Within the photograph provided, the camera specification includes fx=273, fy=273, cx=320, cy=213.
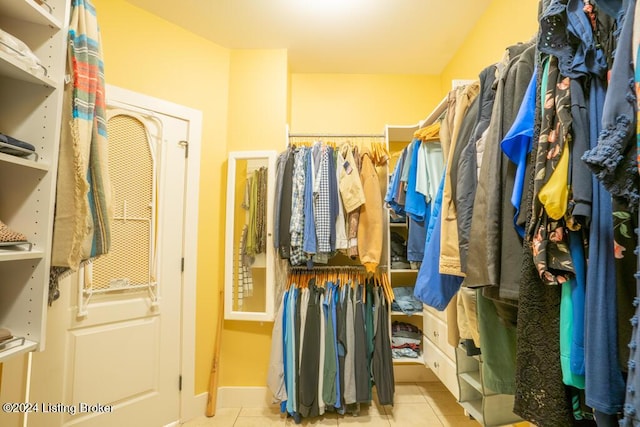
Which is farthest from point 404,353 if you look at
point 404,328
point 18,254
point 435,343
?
point 18,254

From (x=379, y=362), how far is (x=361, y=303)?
41 centimetres

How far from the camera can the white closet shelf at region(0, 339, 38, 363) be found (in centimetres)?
75

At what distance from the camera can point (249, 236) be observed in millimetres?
2066

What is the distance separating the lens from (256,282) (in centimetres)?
209

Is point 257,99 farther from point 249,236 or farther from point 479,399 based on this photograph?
point 479,399

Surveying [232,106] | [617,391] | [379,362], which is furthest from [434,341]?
[232,106]

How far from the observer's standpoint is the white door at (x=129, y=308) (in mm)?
1492

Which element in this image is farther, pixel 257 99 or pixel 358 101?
pixel 358 101

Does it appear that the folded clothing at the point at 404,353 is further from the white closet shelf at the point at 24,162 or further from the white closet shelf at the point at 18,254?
the white closet shelf at the point at 24,162

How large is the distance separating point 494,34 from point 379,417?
2693 mm

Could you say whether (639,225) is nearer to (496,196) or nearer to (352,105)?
(496,196)

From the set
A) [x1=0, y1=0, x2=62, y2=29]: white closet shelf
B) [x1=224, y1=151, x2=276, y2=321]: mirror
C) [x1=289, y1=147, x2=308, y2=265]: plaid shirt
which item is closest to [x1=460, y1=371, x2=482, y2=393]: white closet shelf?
[x1=289, y1=147, x2=308, y2=265]: plaid shirt

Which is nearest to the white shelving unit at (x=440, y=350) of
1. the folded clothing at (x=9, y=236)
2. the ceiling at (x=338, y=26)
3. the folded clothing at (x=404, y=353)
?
the folded clothing at (x=404, y=353)

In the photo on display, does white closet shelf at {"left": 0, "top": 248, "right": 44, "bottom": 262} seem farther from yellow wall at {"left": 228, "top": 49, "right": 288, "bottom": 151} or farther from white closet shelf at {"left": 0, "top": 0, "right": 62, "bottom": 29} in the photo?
yellow wall at {"left": 228, "top": 49, "right": 288, "bottom": 151}
